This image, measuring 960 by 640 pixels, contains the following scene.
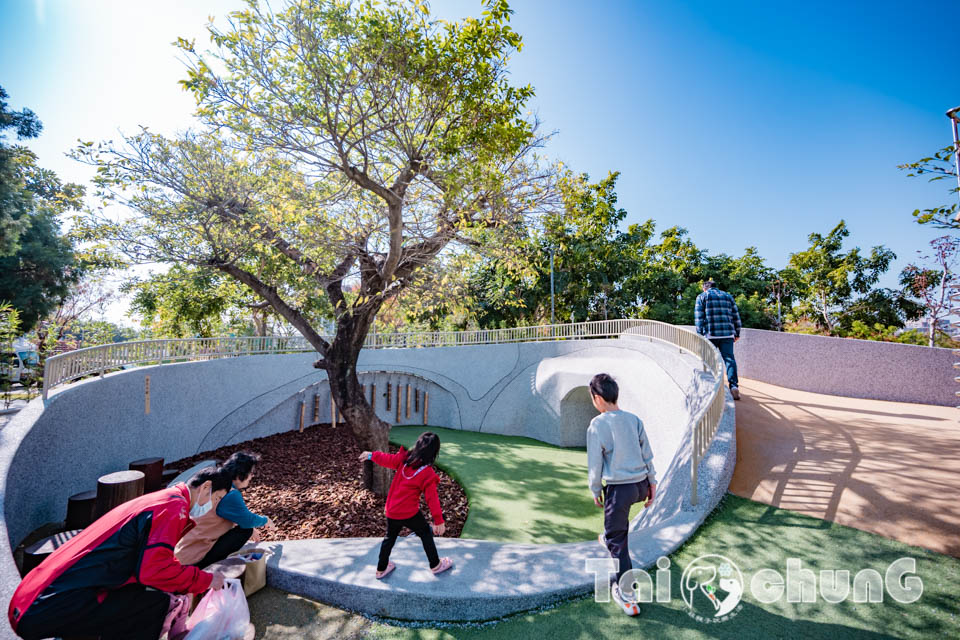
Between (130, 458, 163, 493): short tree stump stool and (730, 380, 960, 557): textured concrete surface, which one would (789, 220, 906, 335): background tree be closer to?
(730, 380, 960, 557): textured concrete surface

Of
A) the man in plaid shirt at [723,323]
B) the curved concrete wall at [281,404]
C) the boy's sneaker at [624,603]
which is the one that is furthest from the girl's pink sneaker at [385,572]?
the man in plaid shirt at [723,323]

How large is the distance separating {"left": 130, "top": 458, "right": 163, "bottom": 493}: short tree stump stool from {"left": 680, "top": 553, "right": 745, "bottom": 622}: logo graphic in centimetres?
929

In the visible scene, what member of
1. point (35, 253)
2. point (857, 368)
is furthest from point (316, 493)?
point (35, 253)

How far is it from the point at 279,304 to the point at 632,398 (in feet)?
32.2

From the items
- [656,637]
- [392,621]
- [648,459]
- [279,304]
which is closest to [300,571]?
[392,621]

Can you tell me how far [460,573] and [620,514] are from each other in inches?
60.9

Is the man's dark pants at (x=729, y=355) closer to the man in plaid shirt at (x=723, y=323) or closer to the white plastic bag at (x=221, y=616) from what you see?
the man in plaid shirt at (x=723, y=323)

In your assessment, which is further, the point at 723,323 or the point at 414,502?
the point at 723,323

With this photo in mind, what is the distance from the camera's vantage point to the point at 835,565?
Result: 11.3 feet

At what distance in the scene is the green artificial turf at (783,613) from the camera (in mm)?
2795

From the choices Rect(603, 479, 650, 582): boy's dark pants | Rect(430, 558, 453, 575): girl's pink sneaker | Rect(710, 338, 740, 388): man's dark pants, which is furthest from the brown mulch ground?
Rect(710, 338, 740, 388): man's dark pants

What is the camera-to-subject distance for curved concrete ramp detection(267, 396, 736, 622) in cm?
323

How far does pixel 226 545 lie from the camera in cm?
353

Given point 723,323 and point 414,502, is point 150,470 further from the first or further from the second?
point 723,323
